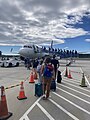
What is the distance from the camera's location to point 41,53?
39.2 meters

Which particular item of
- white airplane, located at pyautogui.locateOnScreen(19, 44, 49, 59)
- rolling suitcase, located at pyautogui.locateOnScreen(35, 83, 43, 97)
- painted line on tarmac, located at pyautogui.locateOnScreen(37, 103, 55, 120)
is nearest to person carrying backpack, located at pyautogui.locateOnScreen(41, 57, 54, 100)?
rolling suitcase, located at pyautogui.locateOnScreen(35, 83, 43, 97)

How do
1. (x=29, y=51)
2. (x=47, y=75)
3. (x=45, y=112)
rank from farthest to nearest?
(x=29, y=51)
(x=47, y=75)
(x=45, y=112)

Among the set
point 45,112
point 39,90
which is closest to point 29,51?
point 39,90

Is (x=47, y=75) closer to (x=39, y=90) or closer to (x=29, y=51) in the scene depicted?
(x=39, y=90)

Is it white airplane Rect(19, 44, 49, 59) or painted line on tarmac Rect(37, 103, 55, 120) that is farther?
white airplane Rect(19, 44, 49, 59)

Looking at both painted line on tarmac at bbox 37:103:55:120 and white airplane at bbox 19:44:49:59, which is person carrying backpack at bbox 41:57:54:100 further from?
white airplane at bbox 19:44:49:59

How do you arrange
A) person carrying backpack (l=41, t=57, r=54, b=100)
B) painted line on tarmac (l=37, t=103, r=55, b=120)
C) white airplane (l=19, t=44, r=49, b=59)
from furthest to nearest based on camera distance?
1. white airplane (l=19, t=44, r=49, b=59)
2. person carrying backpack (l=41, t=57, r=54, b=100)
3. painted line on tarmac (l=37, t=103, r=55, b=120)

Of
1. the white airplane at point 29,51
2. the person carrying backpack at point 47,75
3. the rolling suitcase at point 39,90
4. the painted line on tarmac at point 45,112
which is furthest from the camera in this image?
the white airplane at point 29,51

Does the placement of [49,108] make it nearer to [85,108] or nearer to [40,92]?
[85,108]

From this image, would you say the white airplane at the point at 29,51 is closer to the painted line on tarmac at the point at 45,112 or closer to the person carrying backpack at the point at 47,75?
the person carrying backpack at the point at 47,75

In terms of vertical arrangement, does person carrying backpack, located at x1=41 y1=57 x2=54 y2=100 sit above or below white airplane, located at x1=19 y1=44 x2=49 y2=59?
below

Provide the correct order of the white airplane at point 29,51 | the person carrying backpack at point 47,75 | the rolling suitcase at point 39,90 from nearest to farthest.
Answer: the person carrying backpack at point 47,75 → the rolling suitcase at point 39,90 → the white airplane at point 29,51

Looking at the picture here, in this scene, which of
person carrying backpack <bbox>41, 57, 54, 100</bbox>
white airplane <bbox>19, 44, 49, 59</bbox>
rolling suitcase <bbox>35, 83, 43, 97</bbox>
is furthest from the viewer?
white airplane <bbox>19, 44, 49, 59</bbox>

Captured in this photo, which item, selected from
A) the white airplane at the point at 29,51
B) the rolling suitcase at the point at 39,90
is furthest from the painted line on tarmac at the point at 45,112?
the white airplane at the point at 29,51
